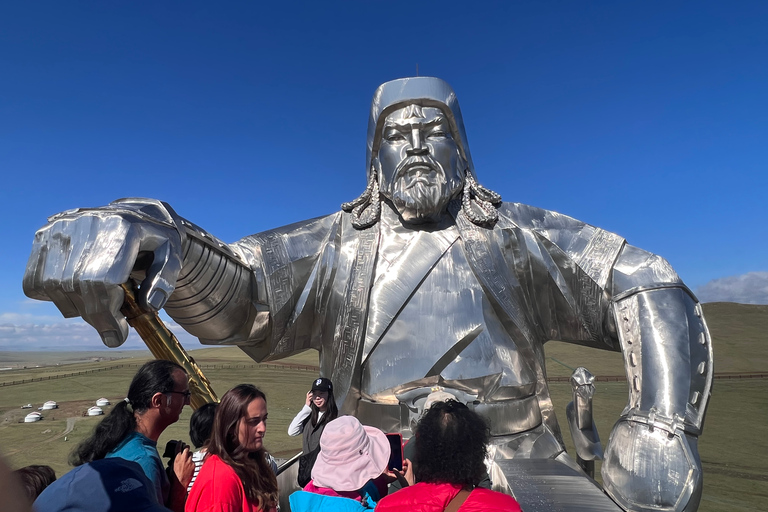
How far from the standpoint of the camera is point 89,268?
204 cm

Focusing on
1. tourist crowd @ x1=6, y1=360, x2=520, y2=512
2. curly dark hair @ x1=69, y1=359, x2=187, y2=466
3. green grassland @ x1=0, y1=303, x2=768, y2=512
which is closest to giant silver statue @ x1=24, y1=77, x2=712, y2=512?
curly dark hair @ x1=69, y1=359, x2=187, y2=466

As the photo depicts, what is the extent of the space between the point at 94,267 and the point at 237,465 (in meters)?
0.95

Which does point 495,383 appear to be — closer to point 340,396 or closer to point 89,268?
point 340,396

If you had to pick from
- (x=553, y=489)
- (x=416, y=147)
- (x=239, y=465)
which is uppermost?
(x=416, y=147)

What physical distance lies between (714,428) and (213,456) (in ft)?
33.5

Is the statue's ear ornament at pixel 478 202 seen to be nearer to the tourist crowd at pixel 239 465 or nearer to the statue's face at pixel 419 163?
the statue's face at pixel 419 163

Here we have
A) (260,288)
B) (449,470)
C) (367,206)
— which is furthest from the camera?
(367,206)

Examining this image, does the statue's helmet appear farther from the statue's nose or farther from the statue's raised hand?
the statue's raised hand

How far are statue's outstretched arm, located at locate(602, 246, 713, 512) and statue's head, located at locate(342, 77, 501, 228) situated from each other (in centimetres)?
95

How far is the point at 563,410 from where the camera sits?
10.2m

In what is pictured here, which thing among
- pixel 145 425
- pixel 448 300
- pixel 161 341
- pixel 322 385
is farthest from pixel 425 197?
pixel 145 425

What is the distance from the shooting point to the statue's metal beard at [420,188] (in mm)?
3143

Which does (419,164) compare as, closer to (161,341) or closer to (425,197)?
(425,197)

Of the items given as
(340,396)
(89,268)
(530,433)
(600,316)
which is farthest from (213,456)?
(600,316)
